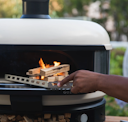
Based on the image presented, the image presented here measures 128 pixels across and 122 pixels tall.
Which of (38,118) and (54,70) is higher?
(54,70)

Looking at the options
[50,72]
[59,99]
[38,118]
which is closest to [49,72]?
→ [50,72]

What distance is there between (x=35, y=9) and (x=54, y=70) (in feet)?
1.98

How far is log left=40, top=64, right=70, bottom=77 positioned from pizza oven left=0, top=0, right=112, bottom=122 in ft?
0.04

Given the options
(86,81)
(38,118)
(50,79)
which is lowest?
(38,118)

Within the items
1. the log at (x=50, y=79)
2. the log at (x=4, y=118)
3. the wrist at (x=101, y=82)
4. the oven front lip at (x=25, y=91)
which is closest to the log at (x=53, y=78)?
the log at (x=50, y=79)

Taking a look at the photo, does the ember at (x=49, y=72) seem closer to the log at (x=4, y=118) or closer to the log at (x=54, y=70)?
the log at (x=54, y=70)

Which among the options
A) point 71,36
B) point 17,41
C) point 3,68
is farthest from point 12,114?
point 71,36

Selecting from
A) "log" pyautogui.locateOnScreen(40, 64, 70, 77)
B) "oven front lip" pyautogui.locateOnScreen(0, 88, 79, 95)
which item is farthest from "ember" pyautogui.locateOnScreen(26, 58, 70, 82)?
"oven front lip" pyautogui.locateOnScreen(0, 88, 79, 95)

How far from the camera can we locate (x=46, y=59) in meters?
2.27

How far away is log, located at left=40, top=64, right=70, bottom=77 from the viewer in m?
2.05

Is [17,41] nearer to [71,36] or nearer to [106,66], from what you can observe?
[71,36]

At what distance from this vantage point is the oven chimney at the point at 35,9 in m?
2.28

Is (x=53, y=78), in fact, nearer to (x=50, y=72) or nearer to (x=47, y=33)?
(x=50, y=72)

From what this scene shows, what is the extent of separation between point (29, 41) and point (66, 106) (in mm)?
626
